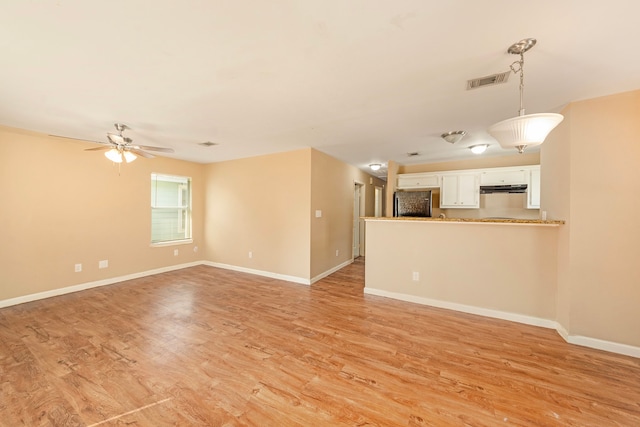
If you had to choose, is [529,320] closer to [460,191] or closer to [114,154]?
[460,191]

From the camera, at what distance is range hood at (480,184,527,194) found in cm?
437

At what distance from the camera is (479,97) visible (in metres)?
2.35

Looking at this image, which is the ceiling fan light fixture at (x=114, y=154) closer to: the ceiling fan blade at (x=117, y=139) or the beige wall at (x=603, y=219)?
the ceiling fan blade at (x=117, y=139)

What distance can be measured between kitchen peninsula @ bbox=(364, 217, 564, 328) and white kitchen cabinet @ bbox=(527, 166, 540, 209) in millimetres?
1982

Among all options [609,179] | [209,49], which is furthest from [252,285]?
[609,179]

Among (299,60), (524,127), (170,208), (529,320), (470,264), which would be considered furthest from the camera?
(170,208)

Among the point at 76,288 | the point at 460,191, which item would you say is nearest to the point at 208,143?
the point at 76,288

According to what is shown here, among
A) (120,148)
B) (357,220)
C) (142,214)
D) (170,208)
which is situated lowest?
(357,220)

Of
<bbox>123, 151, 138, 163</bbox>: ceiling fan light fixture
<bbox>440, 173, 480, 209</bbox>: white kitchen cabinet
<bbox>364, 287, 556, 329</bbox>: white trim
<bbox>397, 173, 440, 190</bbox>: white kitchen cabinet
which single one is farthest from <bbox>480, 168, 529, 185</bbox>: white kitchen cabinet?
<bbox>123, 151, 138, 163</bbox>: ceiling fan light fixture

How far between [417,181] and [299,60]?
432 centimetres

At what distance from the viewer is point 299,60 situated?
1.77 metres

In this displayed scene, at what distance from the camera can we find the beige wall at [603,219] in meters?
2.24

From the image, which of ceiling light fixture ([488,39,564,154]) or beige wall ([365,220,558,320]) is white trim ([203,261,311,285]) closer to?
beige wall ([365,220,558,320])

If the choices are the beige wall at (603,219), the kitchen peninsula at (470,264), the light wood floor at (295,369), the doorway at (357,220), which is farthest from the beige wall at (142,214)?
the beige wall at (603,219)
